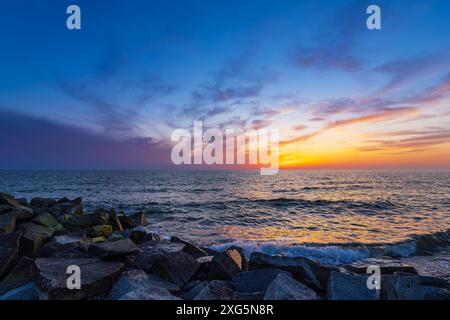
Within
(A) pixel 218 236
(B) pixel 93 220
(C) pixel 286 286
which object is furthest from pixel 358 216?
(C) pixel 286 286

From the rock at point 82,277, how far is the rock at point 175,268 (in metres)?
0.70

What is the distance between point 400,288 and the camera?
14.9ft

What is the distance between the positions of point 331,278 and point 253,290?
1.28 meters

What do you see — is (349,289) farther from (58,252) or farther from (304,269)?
(58,252)

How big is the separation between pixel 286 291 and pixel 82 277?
3238 mm

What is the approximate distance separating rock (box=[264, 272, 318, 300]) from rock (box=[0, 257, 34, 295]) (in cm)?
445

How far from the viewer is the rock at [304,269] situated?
16.6ft

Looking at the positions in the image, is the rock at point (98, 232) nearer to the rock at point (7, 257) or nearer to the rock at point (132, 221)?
the rock at point (132, 221)

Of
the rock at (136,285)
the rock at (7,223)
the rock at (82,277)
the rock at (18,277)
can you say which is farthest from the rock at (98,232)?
the rock at (136,285)

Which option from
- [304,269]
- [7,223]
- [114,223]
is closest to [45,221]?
[7,223]

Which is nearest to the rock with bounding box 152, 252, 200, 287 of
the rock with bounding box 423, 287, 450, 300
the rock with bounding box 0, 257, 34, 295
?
the rock with bounding box 0, 257, 34, 295

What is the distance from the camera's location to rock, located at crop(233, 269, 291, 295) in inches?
190
